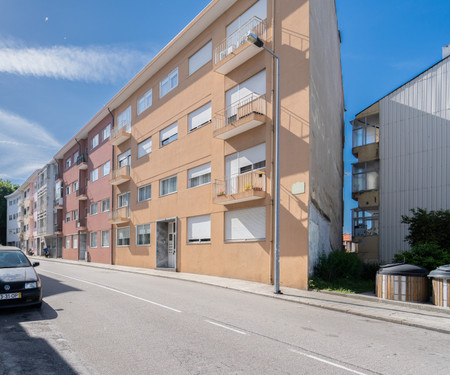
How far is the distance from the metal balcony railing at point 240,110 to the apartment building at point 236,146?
0.06 meters

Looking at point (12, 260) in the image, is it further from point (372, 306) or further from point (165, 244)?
point (165, 244)

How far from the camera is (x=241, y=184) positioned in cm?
1645

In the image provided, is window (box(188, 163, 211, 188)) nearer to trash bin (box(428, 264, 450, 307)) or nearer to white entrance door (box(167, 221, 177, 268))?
white entrance door (box(167, 221, 177, 268))

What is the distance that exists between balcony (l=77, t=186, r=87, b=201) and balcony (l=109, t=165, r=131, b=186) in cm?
893

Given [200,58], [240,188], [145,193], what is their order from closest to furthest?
1. [240,188]
2. [200,58]
3. [145,193]

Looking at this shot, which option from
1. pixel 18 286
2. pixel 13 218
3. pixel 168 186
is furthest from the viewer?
pixel 13 218

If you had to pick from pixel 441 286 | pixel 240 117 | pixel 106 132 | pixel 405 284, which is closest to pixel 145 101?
pixel 106 132

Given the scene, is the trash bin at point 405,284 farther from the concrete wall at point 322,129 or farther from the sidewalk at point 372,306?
the concrete wall at point 322,129

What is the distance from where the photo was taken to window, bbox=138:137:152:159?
25.7 m

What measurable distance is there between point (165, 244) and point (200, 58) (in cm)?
1148

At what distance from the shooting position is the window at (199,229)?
1902 centimetres

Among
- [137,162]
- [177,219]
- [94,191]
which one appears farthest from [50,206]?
[177,219]

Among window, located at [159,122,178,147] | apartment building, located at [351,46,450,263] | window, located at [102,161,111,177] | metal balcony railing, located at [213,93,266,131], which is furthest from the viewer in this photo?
window, located at [102,161,111,177]

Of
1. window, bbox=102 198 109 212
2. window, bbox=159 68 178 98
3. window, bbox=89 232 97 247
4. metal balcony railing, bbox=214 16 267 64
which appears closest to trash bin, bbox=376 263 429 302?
metal balcony railing, bbox=214 16 267 64
